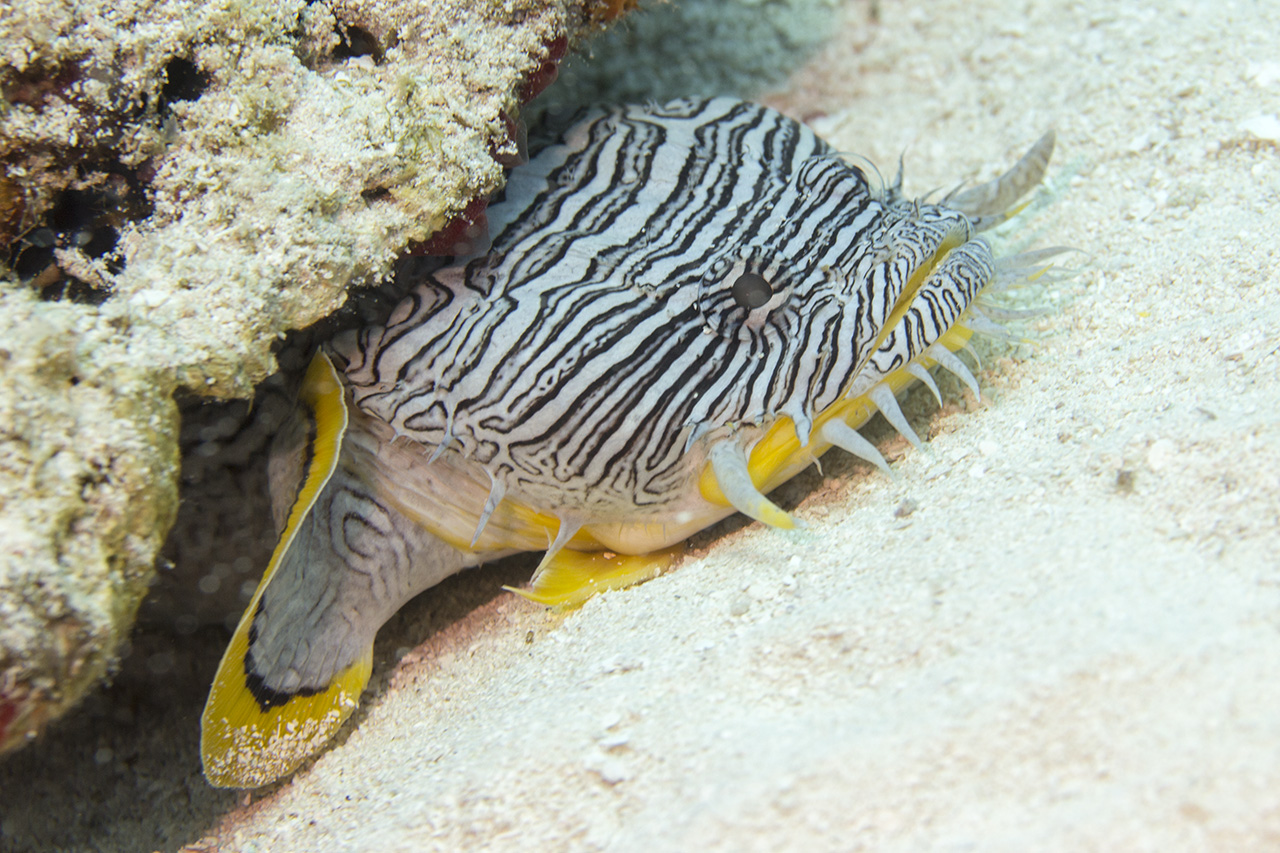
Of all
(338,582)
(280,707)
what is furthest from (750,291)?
(280,707)

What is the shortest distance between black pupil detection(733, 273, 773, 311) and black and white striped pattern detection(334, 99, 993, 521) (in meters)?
0.02

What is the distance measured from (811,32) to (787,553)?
14.2 ft

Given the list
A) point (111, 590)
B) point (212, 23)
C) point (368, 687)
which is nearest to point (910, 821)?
point (111, 590)

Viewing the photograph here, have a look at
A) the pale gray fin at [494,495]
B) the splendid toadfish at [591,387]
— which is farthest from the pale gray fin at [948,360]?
the pale gray fin at [494,495]

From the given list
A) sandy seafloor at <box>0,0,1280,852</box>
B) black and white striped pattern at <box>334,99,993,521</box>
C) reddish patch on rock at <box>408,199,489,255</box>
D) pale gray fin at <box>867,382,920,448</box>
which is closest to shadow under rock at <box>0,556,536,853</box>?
sandy seafloor at <box>0,0,1280,852</box>

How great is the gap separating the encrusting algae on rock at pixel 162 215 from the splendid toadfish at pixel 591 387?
44 centimetres

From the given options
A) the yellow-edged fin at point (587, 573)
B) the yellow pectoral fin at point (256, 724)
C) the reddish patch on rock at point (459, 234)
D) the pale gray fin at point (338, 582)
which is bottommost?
the yellow pectoral fin at point (256, 724)

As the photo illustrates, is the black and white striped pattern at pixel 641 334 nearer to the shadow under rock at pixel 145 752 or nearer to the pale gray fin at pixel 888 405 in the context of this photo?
the pale gray fin at pixel 888 405

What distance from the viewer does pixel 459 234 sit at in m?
2.70

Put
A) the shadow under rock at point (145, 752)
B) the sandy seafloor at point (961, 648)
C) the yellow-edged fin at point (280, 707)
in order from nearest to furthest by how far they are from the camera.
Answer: the sandy seafloor at point (961, 648), the yellow-edged fin at point (280, 707), the shadow under rock at point (145, 752)

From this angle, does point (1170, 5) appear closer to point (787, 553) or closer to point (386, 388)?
point (787, 553)

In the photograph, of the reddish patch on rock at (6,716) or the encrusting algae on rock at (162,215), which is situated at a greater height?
the encrusting algae on rock at (162,215)

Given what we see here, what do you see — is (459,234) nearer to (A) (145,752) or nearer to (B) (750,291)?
(B) (750,291)

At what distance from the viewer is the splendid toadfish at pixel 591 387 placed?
2691 millimetres
